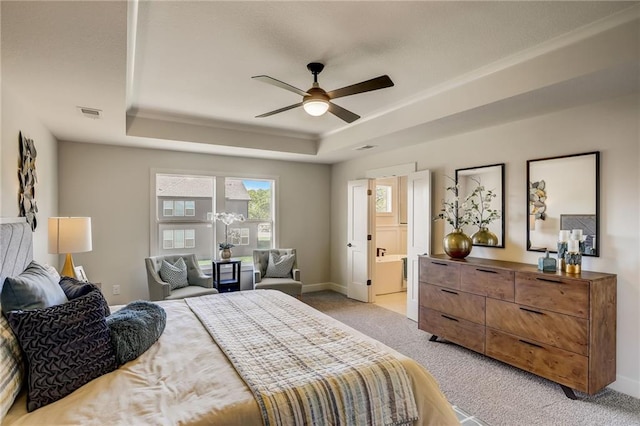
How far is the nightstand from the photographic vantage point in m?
4.98

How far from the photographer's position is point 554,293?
2.73 meters

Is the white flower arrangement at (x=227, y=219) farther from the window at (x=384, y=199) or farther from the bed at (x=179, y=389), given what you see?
the bed at (x=179, y=389)

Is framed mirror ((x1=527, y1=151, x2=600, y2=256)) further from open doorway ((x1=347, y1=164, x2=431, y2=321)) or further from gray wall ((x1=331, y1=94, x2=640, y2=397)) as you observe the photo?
open doorway ((x1=347, y1=164, x2=431, y2=321))

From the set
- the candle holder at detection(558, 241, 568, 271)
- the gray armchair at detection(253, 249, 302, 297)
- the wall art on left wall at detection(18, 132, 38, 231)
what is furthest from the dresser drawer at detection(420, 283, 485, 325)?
the wall art on left wall at detection(18, 132, 38, 231)

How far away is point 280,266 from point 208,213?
4.73 feet

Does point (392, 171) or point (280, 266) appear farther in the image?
point (280, 266)

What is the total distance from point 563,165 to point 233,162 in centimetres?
447

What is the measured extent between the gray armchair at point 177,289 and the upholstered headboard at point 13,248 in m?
1.75

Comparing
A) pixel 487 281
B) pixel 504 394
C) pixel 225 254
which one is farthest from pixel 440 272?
pixel 225 254

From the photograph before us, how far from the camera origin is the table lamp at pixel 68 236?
10.2 feet

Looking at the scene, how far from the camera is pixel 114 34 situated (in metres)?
1.85

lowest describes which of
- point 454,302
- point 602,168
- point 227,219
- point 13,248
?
point 454,302

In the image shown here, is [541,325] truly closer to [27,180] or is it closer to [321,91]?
[321,91]

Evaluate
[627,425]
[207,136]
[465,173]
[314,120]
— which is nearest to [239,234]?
[207,136]
